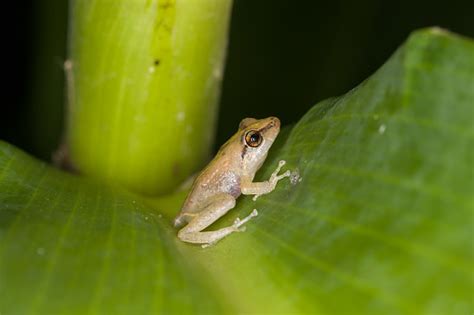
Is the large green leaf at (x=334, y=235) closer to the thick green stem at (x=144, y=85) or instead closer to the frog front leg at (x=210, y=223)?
the frog front leg at (x=210, y=223)

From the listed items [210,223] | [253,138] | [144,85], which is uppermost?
[144,85]

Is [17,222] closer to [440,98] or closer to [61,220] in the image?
[61,220]

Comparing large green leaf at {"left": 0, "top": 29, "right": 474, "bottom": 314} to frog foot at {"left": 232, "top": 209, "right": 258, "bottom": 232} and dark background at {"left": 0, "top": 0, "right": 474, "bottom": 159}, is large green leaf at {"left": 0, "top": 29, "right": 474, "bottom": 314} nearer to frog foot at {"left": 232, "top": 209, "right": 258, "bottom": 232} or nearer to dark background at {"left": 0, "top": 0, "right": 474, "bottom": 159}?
frog foot at {"left": 232, "top": 209, "right": 258, "bottom": 232}

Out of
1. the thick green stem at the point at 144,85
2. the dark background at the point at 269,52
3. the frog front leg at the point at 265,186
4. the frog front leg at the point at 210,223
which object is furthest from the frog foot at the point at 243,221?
the dark background at the point at 269,52

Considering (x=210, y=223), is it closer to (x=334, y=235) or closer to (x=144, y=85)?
(x=144, y=85)

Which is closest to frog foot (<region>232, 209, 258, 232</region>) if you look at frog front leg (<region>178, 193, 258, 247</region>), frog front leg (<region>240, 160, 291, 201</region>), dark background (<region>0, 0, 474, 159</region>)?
frog front leg (<region>178, 193, 258, 247</region>)

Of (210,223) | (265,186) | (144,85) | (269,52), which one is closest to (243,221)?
(265,186)
